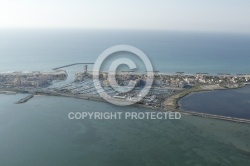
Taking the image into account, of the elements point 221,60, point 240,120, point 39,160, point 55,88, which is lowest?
point 39,160

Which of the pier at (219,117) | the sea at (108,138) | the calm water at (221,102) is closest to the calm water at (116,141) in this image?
the sea at (108,138)

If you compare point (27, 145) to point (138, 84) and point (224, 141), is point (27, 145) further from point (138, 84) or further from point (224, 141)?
point (138, 84)

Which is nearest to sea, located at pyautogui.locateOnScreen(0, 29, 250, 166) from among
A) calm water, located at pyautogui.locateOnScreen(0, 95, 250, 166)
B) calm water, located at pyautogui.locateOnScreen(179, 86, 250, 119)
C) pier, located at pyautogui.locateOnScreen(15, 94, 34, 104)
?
calm water, located at pyautogui.locateOnScreen(0, 95, 250, 166)

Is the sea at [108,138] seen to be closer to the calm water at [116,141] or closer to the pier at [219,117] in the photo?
the calm water at [116,141]

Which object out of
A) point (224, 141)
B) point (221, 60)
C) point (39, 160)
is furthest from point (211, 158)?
point (221, 60)

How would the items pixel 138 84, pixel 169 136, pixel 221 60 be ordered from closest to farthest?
pixel 169 136
pixel 138 84
pixel 221 60
